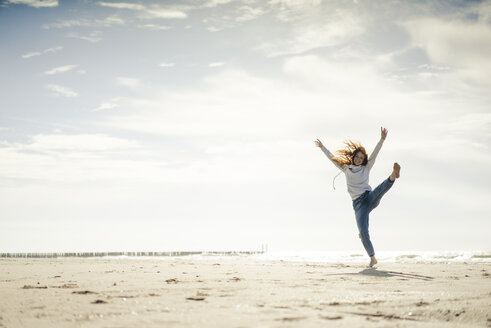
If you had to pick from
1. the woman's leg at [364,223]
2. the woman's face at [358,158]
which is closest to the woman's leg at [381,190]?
the woman's leg at [364,223]

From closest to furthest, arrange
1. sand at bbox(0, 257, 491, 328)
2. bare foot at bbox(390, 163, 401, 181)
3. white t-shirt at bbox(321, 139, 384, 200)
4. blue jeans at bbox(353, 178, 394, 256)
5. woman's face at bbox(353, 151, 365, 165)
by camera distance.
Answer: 1. sand at bbox(0, 257, 491, 328)
2. bare foot at bbox(390, 163, 401, 181)
3. blue jeans at bbox(353, 178, 394, 256)
4. white t-shirt at bbox(321, 139, 384, 200)
5. woman's face at bbox(353, 151, 365, 165)

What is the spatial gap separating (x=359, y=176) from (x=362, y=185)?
0.62ft

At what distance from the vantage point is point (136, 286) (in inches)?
182

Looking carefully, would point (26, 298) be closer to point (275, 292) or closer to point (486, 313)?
point (275, 292)

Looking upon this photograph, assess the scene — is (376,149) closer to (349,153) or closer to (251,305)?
(349,153)

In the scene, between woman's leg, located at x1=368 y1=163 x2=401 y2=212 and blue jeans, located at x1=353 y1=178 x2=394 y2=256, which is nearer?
woman's leg, located at x1=368 y1=163 x2=401 y2=212

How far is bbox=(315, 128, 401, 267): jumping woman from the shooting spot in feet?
25.3

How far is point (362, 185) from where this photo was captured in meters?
7.88

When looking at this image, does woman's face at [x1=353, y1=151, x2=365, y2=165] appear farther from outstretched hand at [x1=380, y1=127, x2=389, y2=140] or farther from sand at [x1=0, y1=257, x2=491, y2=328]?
sand at [x1=0, y1=257, x2=491, y2=328]

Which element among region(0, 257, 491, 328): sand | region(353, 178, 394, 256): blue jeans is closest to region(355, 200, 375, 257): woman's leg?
region(353, 178, 394, 256): blue jeans

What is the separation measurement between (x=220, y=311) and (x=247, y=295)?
858mm

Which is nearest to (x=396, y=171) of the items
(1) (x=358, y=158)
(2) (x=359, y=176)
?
(2) (x=359, y=176)

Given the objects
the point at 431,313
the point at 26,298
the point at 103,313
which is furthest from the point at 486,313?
the point at 26,298

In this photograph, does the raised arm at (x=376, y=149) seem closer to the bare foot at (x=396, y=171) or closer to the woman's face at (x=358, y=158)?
the woman's face at (x=358, y=158)
